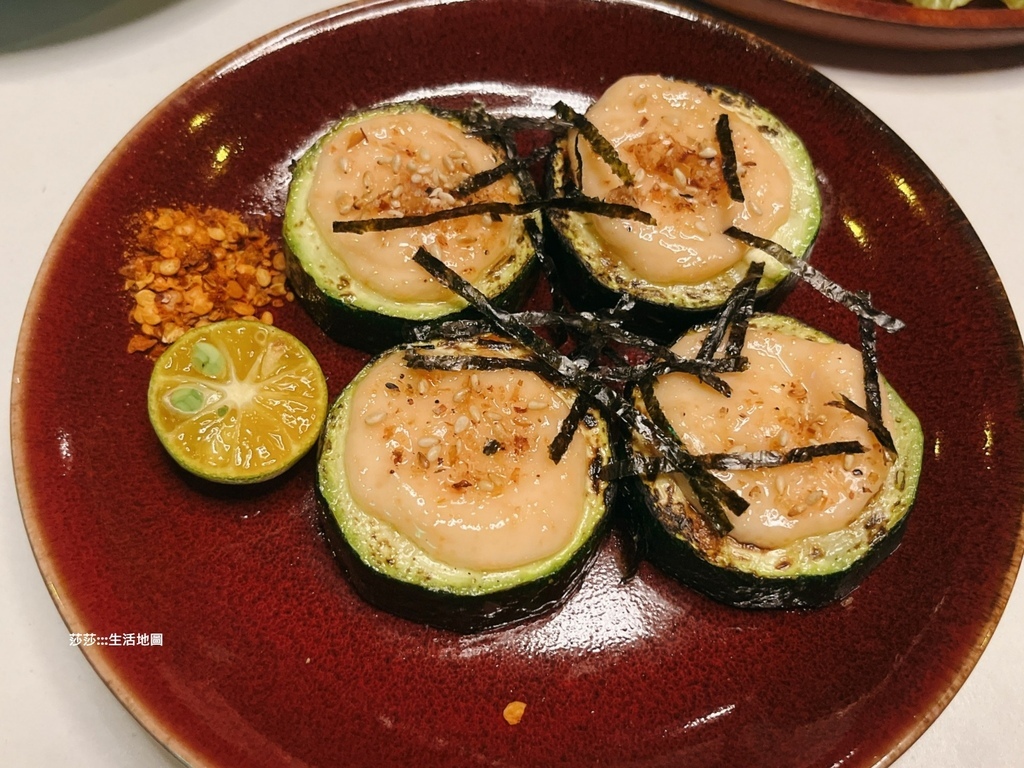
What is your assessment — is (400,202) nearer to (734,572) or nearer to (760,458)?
(760,458)

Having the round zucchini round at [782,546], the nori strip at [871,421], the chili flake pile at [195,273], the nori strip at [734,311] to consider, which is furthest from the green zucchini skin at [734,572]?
the chili flake pile at [195,273]

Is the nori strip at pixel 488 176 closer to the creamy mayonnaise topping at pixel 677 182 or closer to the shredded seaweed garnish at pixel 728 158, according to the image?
the creamy mayonnaise topping at pixel 677 182

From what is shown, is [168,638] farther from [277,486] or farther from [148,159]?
[148,159]

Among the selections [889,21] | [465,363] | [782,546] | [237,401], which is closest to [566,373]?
[465,363]

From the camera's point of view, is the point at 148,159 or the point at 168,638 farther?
the point at 148,159

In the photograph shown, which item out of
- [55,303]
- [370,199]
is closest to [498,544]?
[370,199]

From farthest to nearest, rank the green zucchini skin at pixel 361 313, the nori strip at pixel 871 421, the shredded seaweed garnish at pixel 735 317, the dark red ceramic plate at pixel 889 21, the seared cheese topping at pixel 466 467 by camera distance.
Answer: the dark red ceramic plate at pixel 889 21, the green zucchini skin at pixel 361 313, the shredded seaweed garnish at pixel 735 317, the nori strip at pixel 871 421, the seared cheese topping at pixel 466 467

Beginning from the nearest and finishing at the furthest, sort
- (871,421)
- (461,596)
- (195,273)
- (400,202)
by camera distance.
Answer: (461,596)
(871,421)
(400,202)
(195,273)
